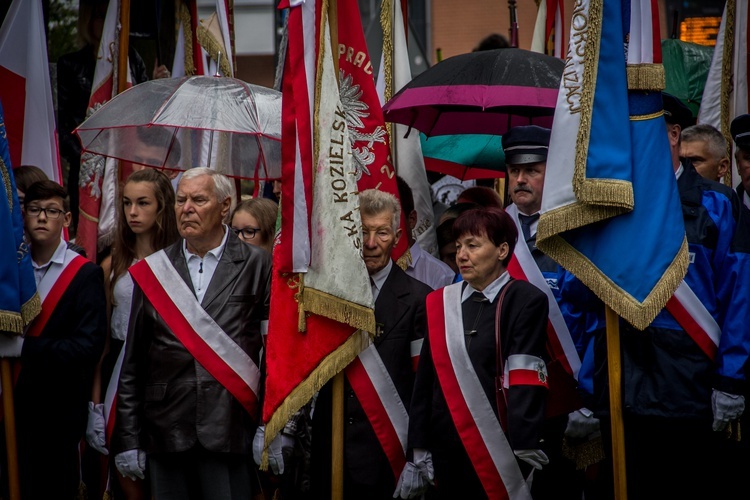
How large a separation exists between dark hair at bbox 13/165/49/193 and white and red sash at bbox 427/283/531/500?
9.15 feet

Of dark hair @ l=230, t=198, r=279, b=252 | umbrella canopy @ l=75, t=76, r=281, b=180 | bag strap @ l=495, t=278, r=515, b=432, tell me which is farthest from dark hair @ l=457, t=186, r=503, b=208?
bag strap @ l=495, t=278, r=515, b=432

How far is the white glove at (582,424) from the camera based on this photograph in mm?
5602

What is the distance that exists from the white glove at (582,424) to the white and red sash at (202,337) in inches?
61.3

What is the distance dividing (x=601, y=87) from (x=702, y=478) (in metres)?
1.84

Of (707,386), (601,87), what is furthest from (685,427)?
(601,87)

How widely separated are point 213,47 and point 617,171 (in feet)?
12.8

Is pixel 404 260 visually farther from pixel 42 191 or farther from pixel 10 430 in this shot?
pixel 10 430

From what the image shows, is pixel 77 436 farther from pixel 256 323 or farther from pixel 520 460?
pixel 520 460

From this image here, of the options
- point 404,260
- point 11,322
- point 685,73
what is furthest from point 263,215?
point 685,73

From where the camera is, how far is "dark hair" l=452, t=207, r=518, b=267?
5.43m

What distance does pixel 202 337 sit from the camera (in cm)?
568

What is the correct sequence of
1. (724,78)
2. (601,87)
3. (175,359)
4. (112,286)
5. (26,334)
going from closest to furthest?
(601,87)
(175,359)
(26,334)
(112,286)
(724,78)

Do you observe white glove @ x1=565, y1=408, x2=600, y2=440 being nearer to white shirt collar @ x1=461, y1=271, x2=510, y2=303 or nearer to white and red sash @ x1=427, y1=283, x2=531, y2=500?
white and red sash @ x1=427, y1=283, x2=531, y2=500

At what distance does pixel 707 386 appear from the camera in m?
5.20
